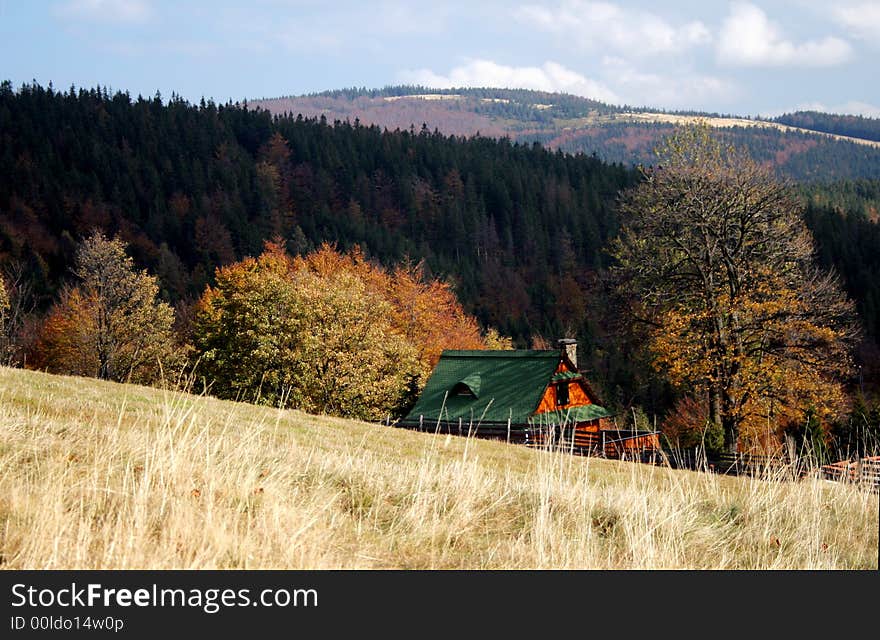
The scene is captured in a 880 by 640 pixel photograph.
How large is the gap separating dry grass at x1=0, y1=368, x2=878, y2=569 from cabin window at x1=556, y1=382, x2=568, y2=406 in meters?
30.7

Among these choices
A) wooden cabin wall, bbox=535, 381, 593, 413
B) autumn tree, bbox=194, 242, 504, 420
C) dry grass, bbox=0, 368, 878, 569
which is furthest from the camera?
autumn tree, bbox=194, 242, 504, 420

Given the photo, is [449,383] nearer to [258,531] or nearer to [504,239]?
[258,531]

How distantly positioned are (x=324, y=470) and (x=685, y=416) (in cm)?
5425

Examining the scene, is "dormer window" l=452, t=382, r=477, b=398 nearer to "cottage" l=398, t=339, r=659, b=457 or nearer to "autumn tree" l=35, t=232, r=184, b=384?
"cottage" l=398, t=339, r=659, b=457

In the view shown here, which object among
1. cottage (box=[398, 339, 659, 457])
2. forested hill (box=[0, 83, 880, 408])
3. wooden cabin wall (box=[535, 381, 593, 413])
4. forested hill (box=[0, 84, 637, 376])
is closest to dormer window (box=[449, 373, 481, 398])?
cottage (box=[398, 339, 659, 457])

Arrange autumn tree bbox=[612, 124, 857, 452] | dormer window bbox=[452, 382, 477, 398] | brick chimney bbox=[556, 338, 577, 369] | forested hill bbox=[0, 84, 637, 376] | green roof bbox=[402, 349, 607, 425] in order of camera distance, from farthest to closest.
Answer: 1. forested hill bbox=[0, 84, 637, 376]
2. brick chimney bbox=[556, 338, 577, 369]
3. dormer window bbox=[452, 382, 477, 398]
4. green roof bbox=[402, 349, 607, 425]
5. autumn tree bbox=[612, 124, 857, 452]

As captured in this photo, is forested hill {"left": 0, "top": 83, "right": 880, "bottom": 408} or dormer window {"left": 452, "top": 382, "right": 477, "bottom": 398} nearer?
dormer window {"left": 452, "top": 382, "right": 477, "bottom": 398}

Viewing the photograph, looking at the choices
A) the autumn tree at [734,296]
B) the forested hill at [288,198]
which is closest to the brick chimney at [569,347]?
the autumn tree at [734,296]

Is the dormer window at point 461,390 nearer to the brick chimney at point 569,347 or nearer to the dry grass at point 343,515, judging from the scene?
the brick chimney at point 569,347

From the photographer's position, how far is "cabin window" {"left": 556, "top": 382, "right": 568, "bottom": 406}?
3950 cm

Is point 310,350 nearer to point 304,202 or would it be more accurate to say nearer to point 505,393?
point 505,393

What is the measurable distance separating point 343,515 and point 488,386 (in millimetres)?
34173

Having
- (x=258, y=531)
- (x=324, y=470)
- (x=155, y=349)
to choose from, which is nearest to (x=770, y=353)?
Answer: (x=324, y=470)

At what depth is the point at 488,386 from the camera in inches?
1578
